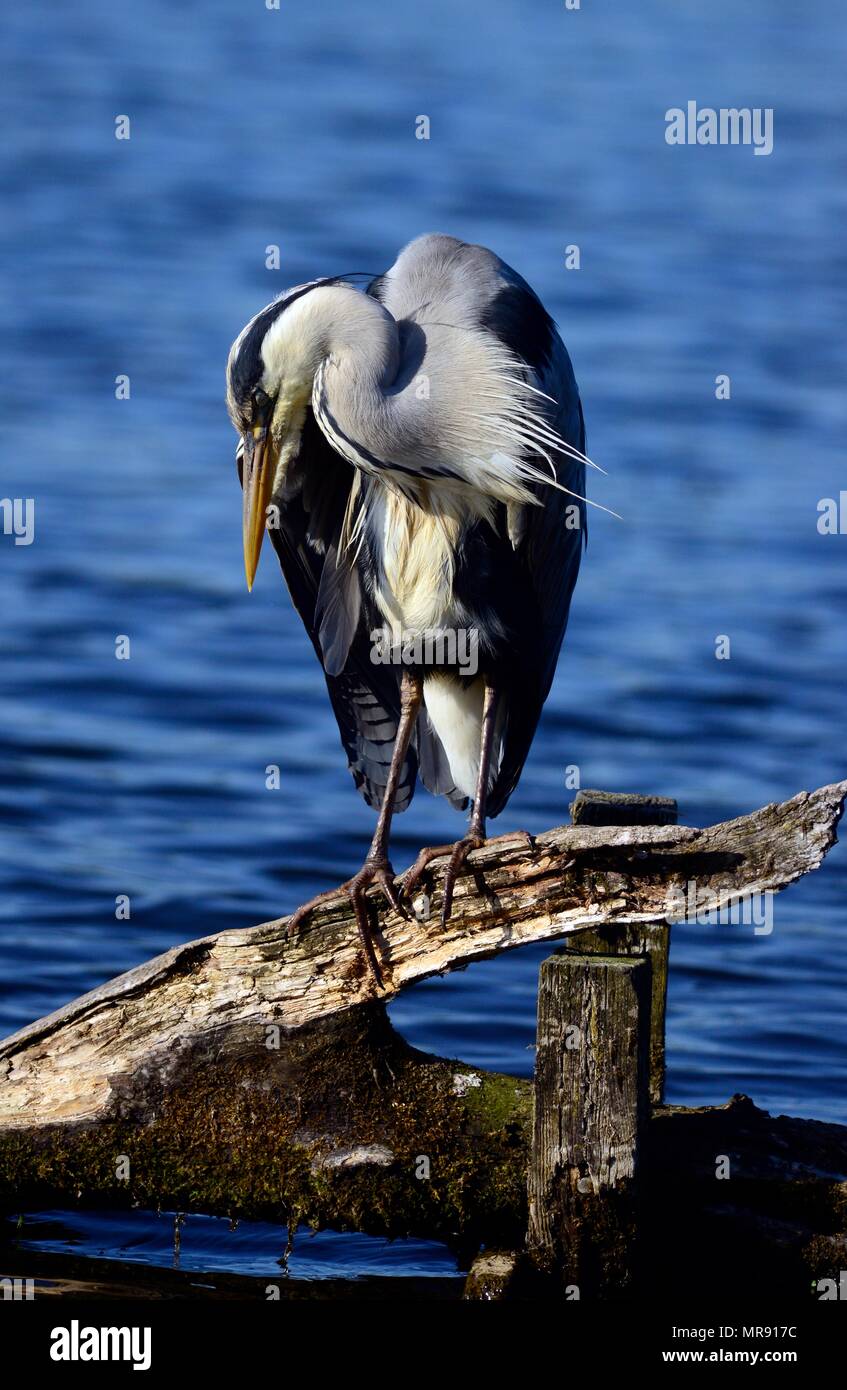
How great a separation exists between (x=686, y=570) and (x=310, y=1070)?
7.89 m

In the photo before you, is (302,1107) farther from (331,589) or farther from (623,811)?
(331,589)

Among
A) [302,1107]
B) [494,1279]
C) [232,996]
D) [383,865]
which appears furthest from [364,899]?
[494,1279]

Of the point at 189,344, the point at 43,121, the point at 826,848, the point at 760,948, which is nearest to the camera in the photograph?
the point at 826,848

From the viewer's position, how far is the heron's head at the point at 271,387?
5.28m

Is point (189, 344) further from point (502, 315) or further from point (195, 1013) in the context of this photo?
point (195, 1013)

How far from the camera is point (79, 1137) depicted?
4.75 m

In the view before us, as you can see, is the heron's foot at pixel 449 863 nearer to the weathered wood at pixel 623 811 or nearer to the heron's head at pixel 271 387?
the weathered wood at pixel 623 811

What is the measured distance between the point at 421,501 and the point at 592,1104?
6.07ft

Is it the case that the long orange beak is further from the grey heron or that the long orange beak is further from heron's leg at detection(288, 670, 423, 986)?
heron's leg at detection(288, 670, 423, 986)

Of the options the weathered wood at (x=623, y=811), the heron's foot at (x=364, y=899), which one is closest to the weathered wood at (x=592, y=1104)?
the heron's foot at (x=364, y=899)

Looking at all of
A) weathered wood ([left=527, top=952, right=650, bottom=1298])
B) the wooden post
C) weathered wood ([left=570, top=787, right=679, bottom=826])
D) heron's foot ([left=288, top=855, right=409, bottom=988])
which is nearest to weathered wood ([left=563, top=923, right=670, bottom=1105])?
the wooden post

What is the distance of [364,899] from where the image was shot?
4887 mm

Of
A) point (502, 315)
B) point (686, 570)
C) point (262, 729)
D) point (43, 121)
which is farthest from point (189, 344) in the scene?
point (502, 315)

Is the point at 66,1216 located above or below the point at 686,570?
below
